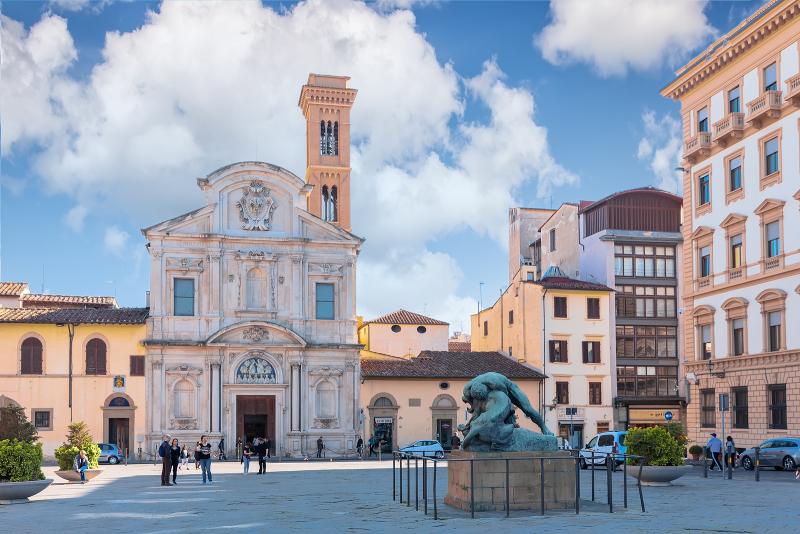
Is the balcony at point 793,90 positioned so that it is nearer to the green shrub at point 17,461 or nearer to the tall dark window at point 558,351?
the tall dark window at point 558,351

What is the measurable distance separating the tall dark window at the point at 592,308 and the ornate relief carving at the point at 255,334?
2087 centimetres

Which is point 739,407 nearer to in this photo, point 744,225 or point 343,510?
point 744,225

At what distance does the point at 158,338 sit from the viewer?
182ft

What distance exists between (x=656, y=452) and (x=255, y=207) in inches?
1360

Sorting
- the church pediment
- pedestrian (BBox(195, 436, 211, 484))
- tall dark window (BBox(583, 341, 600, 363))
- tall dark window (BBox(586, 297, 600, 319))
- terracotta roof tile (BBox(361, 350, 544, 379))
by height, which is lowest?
pedestrian (BBox(195, 436, 211, 484))

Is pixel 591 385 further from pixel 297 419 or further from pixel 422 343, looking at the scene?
pixel 297 419

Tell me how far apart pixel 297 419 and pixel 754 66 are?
3030cm

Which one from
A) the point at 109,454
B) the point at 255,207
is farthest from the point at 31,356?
the point at 255,207

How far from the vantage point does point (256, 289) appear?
5762 cm

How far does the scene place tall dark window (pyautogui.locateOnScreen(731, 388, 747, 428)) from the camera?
43.3 m

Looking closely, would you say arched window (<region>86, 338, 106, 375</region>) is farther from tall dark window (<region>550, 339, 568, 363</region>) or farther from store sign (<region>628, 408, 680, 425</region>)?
store sign (<region>628, 408, 680, 425</region>)

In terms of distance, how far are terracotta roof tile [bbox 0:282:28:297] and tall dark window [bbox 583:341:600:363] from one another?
119 ft

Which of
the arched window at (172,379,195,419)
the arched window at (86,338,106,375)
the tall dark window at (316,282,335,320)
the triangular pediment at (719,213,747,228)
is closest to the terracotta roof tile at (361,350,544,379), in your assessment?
the tall dark window at (316,282,335,320)

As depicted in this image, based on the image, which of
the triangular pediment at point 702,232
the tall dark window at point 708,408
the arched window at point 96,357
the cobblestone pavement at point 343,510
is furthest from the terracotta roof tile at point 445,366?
the cobblestone pavement at point 343,510
